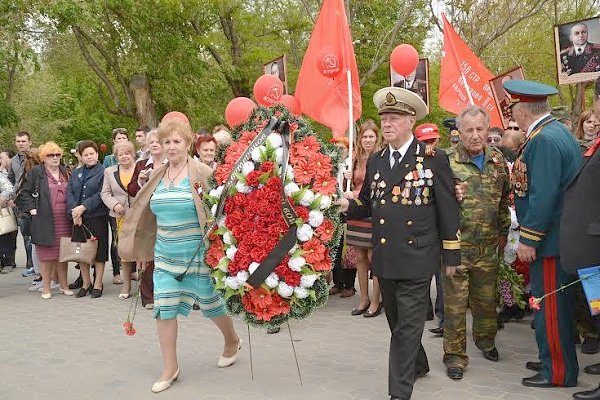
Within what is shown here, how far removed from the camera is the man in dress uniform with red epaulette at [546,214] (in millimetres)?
4508

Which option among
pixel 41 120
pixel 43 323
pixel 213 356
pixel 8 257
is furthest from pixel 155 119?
pixel 41 120

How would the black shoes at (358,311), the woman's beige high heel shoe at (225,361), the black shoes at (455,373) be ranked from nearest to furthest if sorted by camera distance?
the black shoes at (455,373), the woman's beige high heel shoe at (225,361), the black shoes at (358,311)

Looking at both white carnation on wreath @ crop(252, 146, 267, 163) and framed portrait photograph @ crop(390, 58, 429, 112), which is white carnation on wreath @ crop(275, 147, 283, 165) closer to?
white carnation on wreath @ crop(252, 146, 267, 163)

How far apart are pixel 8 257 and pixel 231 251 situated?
787 centimetres

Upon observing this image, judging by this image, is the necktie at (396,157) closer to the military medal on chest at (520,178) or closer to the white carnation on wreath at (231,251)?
the military medal on chest at (520,178)

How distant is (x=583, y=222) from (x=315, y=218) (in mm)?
1749

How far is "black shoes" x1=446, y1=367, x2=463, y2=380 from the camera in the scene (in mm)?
4965

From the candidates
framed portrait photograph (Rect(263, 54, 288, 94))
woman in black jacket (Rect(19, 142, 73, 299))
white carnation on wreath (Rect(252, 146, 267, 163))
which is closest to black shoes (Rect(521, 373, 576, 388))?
white carnation on wreath (Rect(252, 146, 267, 163))

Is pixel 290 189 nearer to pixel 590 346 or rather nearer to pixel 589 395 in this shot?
pixel 589 395

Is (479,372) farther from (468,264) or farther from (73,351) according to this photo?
(73,351)

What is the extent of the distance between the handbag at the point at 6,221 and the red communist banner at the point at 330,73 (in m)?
4.61

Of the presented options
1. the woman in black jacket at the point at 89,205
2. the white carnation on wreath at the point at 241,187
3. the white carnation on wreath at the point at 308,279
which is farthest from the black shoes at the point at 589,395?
the woman in black jacket at the point at 89,205

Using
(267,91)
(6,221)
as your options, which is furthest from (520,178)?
(6,221)

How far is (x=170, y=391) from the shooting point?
4.84 metres
